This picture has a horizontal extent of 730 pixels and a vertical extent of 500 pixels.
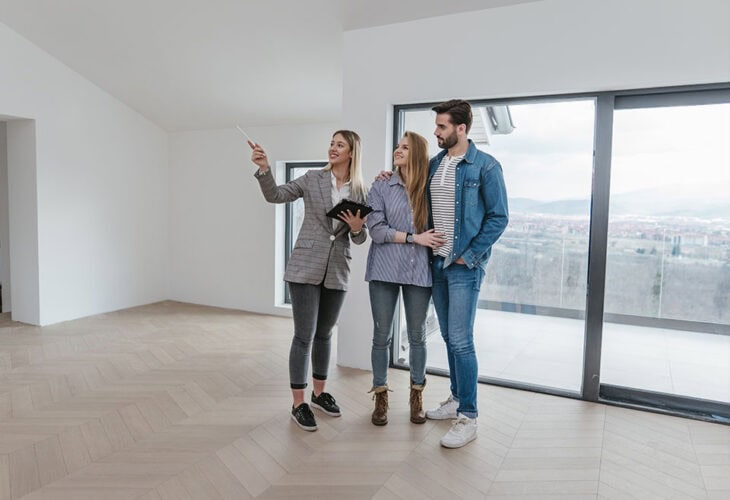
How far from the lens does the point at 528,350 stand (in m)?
3.52

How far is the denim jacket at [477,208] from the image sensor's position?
2504mm

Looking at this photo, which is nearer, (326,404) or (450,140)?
(450,140)

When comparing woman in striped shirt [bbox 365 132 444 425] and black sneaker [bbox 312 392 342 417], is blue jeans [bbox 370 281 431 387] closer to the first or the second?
woman in striped shirt [bbox 365 132 444 425]

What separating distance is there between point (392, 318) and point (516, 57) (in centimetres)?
174

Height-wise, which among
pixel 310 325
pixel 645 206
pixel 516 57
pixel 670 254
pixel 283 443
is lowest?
pixel 283 443

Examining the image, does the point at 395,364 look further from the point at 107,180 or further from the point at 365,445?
the point at 107,180

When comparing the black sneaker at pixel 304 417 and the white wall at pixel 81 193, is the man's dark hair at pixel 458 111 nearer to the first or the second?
the black sneaker at pixel 304 417

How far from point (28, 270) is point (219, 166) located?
2.04 meters

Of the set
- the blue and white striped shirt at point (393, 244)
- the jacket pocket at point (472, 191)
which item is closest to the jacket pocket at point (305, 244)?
the blue and white striped shirt at point (393, 244)

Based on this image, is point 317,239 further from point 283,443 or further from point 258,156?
point 283,443

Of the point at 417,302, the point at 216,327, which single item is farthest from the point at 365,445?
the point at 216,327

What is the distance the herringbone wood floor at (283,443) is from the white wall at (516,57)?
1.02 metres

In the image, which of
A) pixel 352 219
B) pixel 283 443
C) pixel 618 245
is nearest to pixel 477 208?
pixel 352 219

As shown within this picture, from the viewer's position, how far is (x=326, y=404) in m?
2.92
